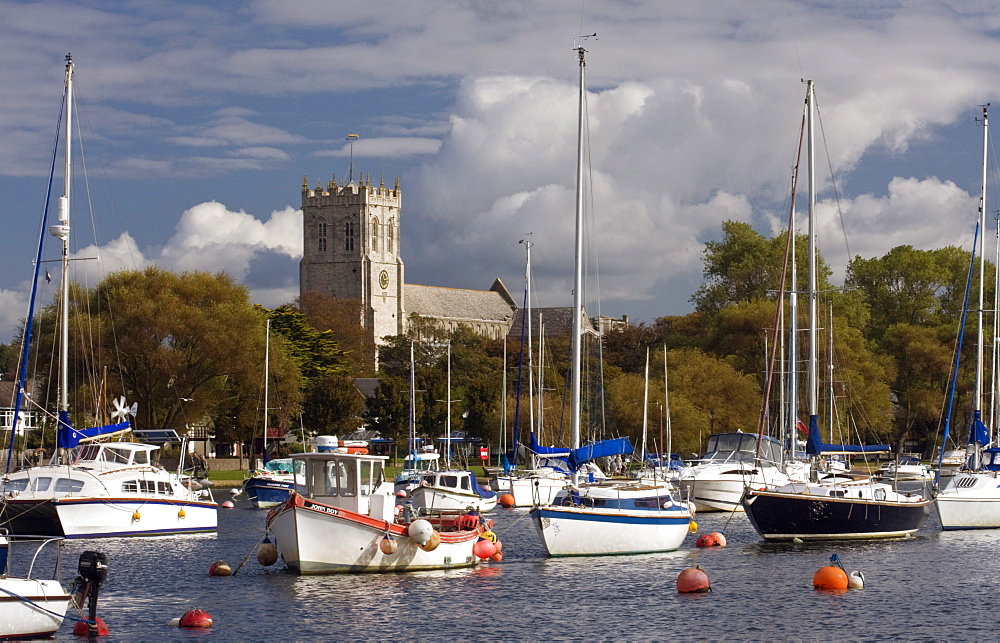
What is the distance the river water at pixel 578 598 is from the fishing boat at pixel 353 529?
455mm

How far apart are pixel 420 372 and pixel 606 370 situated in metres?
17.6

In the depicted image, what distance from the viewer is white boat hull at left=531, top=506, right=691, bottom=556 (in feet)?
125

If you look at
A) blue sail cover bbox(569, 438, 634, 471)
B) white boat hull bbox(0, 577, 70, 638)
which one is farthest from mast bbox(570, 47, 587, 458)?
white boat hull bbox(0, 577, 70, 638)

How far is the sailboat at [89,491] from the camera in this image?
1752 inches

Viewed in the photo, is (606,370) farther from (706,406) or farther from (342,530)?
(342,530)

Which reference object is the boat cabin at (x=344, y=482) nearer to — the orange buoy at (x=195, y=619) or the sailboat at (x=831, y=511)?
the orange buoy at (x=195, y=619)

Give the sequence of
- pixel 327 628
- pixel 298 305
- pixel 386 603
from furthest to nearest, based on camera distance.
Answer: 1. pixel 298 305
2. pixel 386 603
3. pixel 327 628

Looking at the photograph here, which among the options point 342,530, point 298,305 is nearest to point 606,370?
point 342,530

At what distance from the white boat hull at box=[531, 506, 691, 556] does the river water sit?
0.45 m

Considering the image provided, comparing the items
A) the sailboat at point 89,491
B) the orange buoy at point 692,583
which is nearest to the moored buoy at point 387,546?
the orange buoy at point 692,583

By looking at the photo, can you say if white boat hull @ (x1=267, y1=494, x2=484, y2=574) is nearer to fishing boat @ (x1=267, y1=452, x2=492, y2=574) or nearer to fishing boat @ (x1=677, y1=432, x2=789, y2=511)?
fishing boat @ (x1=267, y1=452, x2=492, y2=574)

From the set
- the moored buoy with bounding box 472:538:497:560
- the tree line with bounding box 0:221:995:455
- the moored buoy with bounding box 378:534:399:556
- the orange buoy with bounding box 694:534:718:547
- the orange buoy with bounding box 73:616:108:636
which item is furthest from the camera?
the tree line with bounding box 0:221:995:455

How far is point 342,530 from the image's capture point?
33.9 metres

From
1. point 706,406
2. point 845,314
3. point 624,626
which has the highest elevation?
point 845,314
